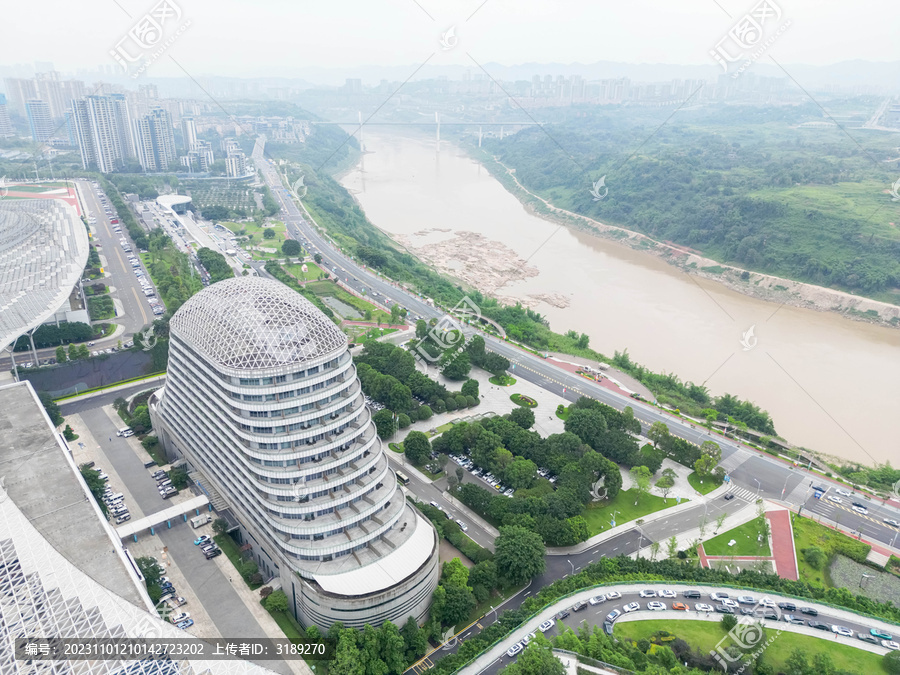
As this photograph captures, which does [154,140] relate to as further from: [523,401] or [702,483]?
[702,483]

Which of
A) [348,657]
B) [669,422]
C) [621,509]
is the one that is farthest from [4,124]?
[621,509]

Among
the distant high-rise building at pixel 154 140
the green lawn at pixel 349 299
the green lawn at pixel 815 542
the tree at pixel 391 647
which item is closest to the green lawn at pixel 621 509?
the green lawn at pixel 815 542

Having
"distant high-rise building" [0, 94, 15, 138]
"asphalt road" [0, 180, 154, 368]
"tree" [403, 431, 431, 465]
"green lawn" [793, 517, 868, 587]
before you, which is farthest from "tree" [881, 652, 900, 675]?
"distant high-rise building" [0, 94, 15, 138]

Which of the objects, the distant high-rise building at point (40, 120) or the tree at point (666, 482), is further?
the distant high-rise building at point (40, 120)

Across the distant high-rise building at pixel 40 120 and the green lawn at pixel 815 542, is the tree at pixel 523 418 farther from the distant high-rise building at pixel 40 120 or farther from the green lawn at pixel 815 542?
the distant high-rise building at pixel 40 120

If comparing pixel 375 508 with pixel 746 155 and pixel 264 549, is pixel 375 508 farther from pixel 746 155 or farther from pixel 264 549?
pixel 746 155

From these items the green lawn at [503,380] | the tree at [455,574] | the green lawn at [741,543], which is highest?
the tree at [455,574]

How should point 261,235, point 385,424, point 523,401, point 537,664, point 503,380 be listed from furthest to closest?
point 261,235
point 503,380
point 523,401
point 385,424
point 537,664
